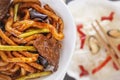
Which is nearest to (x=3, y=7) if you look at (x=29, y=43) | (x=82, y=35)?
(x=29, y=43)

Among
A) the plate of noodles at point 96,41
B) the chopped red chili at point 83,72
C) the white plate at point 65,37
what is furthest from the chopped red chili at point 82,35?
the white plate at point 65,37

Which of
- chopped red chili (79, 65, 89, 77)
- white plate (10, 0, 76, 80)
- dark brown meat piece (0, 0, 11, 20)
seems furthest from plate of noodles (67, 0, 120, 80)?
dark brown meat piece (0, 0, 11, 20)

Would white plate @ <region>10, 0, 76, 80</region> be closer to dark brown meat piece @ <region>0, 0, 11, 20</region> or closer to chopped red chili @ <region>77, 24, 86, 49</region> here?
dark brown meat piece @ <region>0, 0, 11, 20</region>

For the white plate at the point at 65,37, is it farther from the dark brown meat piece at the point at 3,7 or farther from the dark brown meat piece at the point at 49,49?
the dark brown meat piece at the point at 3,7

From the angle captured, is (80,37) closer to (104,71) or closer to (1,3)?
(104,71)

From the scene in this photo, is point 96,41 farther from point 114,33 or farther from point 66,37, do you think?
point 66,37

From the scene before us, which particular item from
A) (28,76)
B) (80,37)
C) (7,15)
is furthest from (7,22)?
(80,37)
